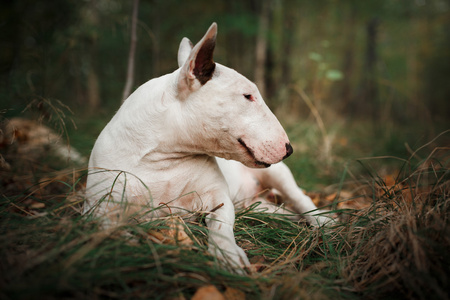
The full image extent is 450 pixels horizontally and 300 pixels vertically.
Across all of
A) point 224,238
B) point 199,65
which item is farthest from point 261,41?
point 224,238

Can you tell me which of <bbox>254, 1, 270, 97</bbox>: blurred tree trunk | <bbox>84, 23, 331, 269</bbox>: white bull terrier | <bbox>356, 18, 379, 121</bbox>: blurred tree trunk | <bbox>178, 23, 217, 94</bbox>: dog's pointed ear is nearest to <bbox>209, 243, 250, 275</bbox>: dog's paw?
<bbox>84, 23, 331, 269</bbox>: white bull terrier

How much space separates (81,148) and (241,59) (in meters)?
9.94

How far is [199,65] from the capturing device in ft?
5.73

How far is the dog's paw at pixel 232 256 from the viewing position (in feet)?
4.68

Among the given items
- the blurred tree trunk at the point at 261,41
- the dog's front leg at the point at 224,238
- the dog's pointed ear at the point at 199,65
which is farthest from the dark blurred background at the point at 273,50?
the dog's front leg at the point at 224,238

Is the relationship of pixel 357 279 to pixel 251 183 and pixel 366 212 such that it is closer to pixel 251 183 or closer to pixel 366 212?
pixel 366 212

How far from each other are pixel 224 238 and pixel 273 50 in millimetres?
8793

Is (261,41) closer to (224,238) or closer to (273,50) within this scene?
(273,50)

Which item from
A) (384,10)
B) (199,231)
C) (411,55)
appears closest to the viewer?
(199,231)

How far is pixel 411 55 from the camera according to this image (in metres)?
17.0

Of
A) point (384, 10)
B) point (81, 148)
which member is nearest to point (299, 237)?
point (81, 148)

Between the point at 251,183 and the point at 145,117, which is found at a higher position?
the point at 145,117

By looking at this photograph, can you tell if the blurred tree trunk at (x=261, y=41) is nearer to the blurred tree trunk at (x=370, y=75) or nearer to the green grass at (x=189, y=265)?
the blurred tree trunk at (x=370, y=75)

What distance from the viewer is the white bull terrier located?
1812 mm
